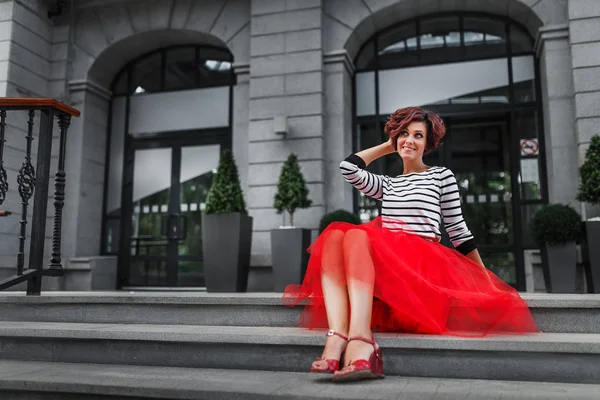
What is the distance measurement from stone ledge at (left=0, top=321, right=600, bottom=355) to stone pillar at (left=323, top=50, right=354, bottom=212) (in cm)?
392

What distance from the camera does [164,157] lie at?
808 cm

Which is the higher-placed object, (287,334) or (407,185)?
(407,185)

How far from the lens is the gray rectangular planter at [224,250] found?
5.47 metres

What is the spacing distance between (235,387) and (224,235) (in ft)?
11.4

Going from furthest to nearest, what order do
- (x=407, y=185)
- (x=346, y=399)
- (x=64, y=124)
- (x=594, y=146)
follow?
1. (x=594, y=146)
2. (x=64, y=124)
3. (x=407, y=185)
4. (x=346, y=399)

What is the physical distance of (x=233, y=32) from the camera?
739cm

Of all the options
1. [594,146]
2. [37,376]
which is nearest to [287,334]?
[37,376]

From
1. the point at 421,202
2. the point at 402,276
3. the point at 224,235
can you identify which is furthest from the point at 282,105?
the point at 402,276

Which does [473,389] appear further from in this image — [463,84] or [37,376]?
[463,84]

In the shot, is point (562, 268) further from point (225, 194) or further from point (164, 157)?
point (164, 157)

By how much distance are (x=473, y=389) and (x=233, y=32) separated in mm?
6340

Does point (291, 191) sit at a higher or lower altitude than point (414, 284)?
higher

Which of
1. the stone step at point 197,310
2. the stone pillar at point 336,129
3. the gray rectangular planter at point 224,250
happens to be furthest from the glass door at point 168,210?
the stone step at point 197,310

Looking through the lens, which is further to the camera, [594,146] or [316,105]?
[316,105]
